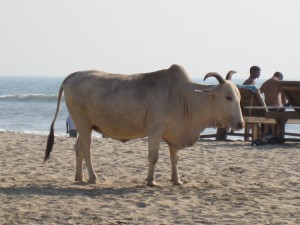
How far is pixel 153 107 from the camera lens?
10.7 meters

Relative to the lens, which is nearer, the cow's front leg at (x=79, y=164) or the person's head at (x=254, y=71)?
the cow's front leg at (x=79, y=164)

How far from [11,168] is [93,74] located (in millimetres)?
2356

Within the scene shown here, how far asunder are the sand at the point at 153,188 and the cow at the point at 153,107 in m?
0.66

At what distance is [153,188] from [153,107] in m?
1.10

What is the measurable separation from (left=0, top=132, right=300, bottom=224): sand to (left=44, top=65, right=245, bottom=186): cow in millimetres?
665

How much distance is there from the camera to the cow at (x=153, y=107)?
1068 centimetres

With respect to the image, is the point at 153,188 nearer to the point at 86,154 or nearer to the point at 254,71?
the point at 86,154

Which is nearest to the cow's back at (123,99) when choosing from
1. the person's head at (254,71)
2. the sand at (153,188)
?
the sand at (153,188)

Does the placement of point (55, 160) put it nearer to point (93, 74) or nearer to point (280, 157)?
point (93, 74)

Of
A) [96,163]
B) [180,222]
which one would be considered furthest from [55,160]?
[180,222]

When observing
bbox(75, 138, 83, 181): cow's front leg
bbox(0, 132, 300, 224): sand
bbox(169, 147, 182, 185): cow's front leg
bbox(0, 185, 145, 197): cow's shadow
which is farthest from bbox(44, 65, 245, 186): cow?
bbox(0, 132, 300, 224): sand

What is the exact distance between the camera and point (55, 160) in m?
13.7

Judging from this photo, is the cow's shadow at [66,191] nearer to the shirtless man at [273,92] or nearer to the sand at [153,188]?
the sand at [153,188]

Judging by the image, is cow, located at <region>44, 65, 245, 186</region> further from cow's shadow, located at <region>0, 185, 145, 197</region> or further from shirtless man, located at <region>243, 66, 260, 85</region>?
shirtless man, located at <region>243, 66, 260, 85</region>
